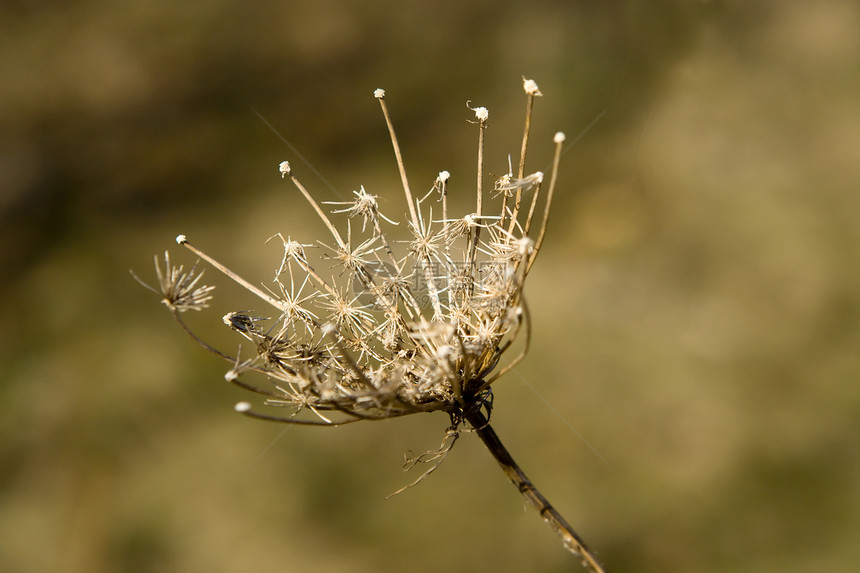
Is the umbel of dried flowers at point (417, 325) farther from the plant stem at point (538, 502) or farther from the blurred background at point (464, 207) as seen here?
the blurred background at point (464, 207)

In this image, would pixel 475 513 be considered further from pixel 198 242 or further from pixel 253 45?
pixel 253 45

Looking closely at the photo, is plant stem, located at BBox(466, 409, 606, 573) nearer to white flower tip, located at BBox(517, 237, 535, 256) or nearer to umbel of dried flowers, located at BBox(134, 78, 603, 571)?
umbel of dried flowers, located at BBox(134, 78, 603, 571)

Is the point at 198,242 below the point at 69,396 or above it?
above

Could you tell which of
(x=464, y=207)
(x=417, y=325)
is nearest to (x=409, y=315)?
(x=417, y=325)

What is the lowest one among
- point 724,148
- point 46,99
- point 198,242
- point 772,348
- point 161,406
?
point 772,348

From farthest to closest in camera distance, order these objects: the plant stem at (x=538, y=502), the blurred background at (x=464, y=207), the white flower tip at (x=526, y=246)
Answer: the blurred background at (x=464, y=207) → the plant stem at (x=538, y=502) → the white flower tip at (x=526, y=246)

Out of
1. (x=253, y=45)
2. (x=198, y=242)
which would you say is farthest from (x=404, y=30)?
(x=198, y=242)

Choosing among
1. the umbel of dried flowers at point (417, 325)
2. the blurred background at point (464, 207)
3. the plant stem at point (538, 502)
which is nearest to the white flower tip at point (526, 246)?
the umbel of dried flowers at point (417, 325)
